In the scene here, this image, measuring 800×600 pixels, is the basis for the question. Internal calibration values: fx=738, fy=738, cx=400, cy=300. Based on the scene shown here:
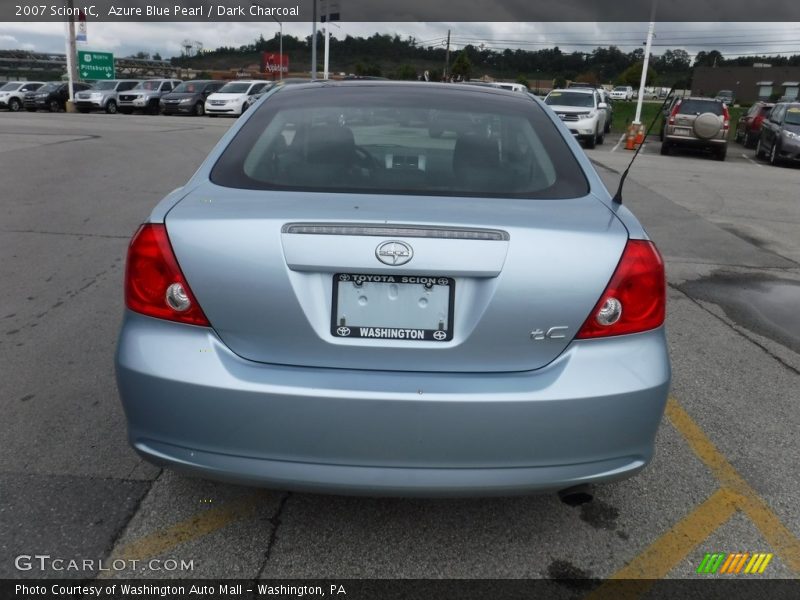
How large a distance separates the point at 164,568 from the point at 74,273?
4389 millimetres

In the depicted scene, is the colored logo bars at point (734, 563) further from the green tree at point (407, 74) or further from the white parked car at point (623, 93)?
the white parked car at point (623, 93)

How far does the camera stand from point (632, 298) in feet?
8.00

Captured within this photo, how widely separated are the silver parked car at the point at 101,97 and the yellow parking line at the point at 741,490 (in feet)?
122

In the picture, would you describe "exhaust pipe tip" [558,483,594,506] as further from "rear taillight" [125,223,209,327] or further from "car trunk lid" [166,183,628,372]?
"rear taillight" [125,223,209,327]

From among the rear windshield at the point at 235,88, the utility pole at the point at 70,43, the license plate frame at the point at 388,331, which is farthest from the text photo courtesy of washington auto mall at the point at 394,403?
the utility pole at the point at 70,43

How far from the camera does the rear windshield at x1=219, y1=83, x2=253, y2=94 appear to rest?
3198cm

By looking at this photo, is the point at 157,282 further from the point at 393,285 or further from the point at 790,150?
the point at 790,150

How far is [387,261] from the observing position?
2252mm

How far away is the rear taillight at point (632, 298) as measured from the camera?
7.83 feet

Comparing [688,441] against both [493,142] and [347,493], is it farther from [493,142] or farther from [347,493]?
[347,493]

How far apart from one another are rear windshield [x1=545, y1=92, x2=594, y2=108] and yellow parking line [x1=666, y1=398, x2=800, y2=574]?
22.0 m

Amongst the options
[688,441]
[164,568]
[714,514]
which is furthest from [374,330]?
[688,441]

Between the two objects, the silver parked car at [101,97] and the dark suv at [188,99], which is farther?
the silver parked car at [101,97]

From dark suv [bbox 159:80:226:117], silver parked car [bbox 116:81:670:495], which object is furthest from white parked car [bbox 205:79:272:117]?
silver parked car [bbox 116:81:670:495]
